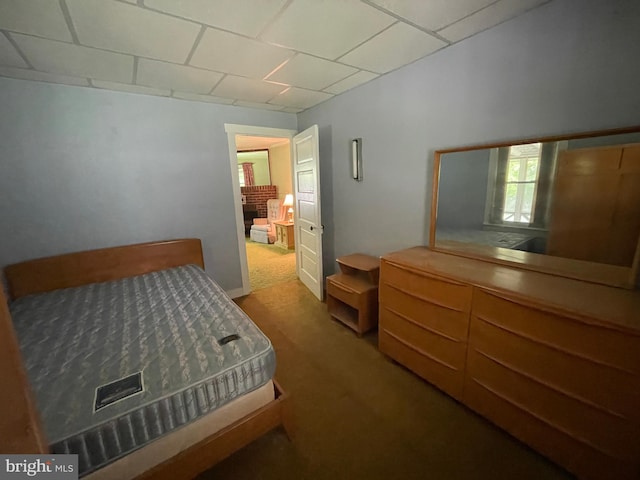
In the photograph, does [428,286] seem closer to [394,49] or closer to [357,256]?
[357,256]

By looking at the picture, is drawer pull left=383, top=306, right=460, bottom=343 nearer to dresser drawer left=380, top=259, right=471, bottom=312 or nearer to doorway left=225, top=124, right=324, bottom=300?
dresser drawer left=380, top=259, right=471, bottom=312

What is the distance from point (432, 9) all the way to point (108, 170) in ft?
9.46

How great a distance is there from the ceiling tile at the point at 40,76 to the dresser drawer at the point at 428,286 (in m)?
2.91

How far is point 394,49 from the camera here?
1.85m

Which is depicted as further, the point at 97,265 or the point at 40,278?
the point at 97,265

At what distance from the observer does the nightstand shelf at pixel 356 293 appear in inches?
94.2

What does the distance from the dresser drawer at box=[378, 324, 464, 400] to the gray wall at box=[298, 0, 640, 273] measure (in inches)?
33.7

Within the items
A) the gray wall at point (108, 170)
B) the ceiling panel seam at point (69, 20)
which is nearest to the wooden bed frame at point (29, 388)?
the gray wall at point (108, 170)

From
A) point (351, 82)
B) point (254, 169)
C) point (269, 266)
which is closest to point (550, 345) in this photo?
point (351, 82)

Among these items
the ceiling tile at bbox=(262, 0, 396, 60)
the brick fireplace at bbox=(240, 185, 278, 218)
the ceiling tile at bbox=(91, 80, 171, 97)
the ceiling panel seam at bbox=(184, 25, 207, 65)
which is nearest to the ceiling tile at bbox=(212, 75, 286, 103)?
the ceiling panel seam at bbox=(184, 25, 207, 65)

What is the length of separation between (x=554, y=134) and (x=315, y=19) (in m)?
1.51

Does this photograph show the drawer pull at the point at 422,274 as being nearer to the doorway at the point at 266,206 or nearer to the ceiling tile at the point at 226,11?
the ceiling tile at the point at 226,11

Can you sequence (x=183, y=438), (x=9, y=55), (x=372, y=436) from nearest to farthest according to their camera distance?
1. (x=183, y=438)
2. (x=372, y=436)
3. (x=9, y=55)

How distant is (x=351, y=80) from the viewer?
2.39m
